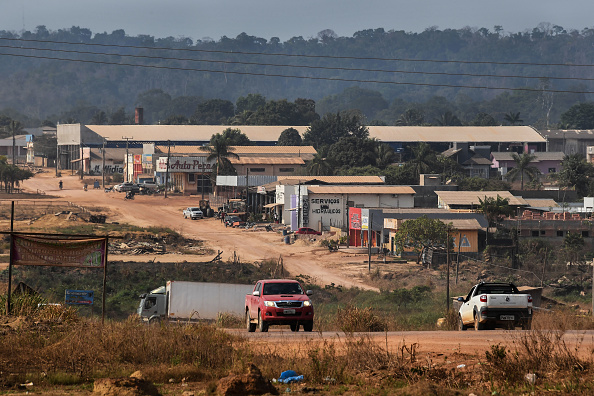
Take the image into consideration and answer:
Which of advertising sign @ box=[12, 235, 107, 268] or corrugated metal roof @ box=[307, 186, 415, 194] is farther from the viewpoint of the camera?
corrugated metal roof @ box=[307, 186, 415, 194]

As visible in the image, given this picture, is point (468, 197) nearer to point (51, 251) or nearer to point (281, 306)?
point (281, 306)

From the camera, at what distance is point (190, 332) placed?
18.0 meters

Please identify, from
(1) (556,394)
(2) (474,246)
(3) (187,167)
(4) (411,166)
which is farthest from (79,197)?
(1) (556,394)

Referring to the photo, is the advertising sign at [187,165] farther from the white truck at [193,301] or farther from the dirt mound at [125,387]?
the dirt mound at [125,387]

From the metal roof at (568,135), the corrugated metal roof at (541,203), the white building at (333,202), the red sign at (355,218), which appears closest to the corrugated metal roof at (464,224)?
the red sign at (355,218)

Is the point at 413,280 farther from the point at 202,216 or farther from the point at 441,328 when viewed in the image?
the point at 202,216

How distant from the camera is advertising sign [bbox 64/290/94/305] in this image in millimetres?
27408

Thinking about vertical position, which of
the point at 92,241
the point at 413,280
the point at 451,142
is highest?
the point at 451,142

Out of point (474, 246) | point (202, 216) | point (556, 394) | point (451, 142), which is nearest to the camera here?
point (556, 394)

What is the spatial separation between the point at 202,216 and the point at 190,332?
6745 cm

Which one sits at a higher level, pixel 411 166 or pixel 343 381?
pixel 411 166

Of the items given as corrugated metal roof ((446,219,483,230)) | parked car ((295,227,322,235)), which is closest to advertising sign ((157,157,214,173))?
parked car ((295,227,322,235))

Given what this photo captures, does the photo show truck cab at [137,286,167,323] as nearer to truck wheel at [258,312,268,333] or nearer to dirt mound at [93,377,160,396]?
truck wheel at [258,312,268,333]

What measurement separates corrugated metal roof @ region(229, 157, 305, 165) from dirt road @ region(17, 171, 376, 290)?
8.94 meters
